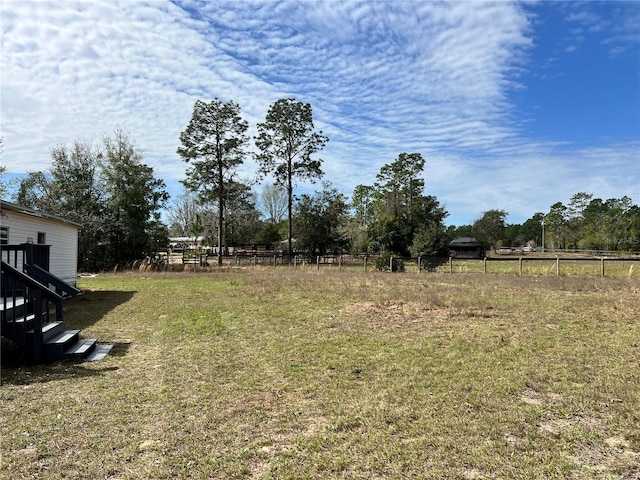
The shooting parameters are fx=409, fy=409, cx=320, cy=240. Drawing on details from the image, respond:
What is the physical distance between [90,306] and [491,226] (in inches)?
3001

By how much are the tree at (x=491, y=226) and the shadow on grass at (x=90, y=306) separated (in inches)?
2789

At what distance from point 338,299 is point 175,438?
340 inches

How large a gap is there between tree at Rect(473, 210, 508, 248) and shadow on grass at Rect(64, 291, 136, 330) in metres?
70.8

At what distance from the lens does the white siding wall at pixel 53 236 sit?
11877 millimetres

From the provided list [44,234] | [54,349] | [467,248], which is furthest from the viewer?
[467,248]

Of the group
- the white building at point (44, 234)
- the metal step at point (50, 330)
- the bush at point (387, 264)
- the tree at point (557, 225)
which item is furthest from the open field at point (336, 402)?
the tree at point (557, 225)

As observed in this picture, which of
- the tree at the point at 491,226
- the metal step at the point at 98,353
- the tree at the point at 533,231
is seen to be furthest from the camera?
the tree at the point at 533,231

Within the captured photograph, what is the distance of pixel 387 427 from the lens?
3.42 m

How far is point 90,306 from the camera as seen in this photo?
1103 cm

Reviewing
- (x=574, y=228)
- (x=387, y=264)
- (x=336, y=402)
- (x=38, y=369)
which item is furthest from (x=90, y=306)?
(x=574, y=228)

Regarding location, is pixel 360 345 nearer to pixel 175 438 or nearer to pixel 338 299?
pixel 175 438

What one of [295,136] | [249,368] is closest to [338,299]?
[249,368]

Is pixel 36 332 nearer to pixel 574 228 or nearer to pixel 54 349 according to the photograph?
pixel 54 349

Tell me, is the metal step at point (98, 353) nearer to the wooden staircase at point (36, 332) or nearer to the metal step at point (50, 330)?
the wooden staircase at point (36, 332)
